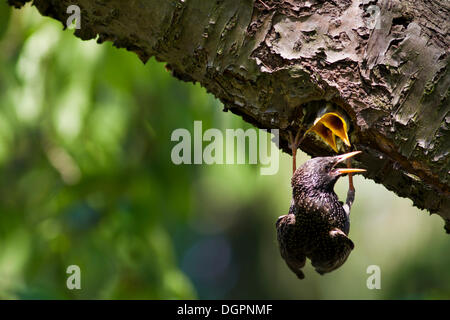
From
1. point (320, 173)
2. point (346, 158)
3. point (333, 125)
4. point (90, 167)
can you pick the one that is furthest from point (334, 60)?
point (90, 167)

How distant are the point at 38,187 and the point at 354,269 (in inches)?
194

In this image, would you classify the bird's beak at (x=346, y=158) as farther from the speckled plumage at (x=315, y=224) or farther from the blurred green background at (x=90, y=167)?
the blurred green background at (x=90, y=167)

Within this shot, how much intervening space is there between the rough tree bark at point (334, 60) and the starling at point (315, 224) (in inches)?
24.6

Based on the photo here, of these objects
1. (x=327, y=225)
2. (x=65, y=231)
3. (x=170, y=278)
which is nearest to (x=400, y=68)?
(x=327, y=225)

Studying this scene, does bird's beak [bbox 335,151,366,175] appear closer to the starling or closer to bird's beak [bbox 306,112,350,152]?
bird's beak [bbox 306,112,350,152]

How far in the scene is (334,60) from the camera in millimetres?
2289

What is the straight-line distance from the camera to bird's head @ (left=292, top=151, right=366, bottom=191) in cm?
295

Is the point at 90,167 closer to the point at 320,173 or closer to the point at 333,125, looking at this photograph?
the point at 320,173

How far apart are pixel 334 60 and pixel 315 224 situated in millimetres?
1129

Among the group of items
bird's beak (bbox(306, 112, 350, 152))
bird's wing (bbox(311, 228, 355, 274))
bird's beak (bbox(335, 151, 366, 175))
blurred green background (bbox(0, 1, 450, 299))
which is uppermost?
blurred green background (bbox(0, 1, 450, 299))

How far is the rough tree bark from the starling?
0.63 m

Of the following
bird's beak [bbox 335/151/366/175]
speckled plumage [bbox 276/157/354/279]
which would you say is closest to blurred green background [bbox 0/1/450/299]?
speckled plumage [bbox 276/157/354/279]

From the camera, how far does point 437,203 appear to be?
2480mm

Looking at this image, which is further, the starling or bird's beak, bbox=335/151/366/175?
the starling
